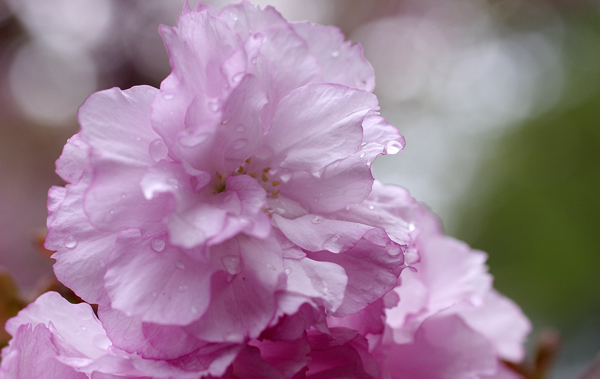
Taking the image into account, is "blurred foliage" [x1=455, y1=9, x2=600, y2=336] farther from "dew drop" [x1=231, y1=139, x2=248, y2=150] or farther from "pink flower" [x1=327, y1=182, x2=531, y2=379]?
"dew drop" [x1=231, y1=139, x2=248, y2=150]

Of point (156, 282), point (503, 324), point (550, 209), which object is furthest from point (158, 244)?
point (550, 209)

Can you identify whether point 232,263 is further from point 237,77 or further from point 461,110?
point 461,110

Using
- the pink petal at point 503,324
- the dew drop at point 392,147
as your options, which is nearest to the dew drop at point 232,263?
the dew drop at point 392,147

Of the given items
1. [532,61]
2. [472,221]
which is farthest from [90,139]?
[532,61]

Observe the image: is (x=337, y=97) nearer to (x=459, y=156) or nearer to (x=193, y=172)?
(x=193, y=172)

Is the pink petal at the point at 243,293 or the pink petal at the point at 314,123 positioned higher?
the pink petal at the point at 314,123

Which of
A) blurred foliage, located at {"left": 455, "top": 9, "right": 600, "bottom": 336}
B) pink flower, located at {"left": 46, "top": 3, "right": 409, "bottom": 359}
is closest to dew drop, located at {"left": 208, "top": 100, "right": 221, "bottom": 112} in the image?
pink flower, located at {"left": 46, "top": 3, "right": 409, "bottom": 359}

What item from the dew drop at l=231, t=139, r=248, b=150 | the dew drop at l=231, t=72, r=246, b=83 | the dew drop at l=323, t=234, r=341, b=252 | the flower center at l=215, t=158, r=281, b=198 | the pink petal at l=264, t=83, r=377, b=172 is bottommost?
the dew drop at l=323, t=234, r=341, b=252

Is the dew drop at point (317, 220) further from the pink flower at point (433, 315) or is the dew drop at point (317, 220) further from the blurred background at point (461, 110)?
the blurred background at point (461, 110)
